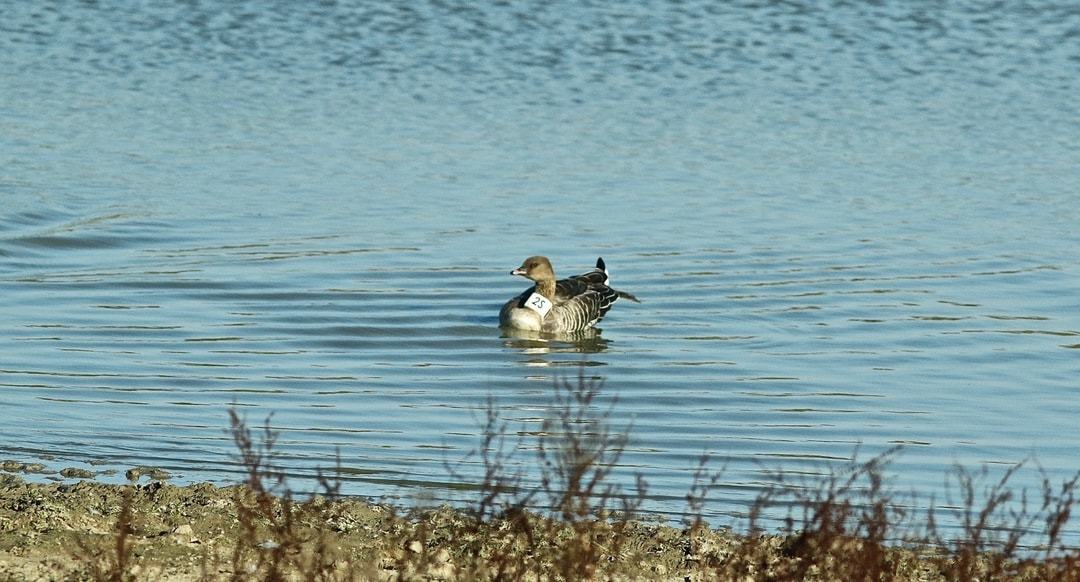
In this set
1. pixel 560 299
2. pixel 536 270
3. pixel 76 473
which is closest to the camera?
pixel 76 473

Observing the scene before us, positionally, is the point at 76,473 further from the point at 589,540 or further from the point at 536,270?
the point at 536,270

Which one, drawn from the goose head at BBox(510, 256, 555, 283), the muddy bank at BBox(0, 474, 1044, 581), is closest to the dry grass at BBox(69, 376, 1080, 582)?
the muddy bank at BBox(0, 474, 1044, 581)

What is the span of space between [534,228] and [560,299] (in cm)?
224

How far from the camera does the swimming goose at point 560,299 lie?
13419 millimetres

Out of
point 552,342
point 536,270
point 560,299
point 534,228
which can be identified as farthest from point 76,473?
point 534,228

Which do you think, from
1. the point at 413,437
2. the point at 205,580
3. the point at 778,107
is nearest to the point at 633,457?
the point at 413,437

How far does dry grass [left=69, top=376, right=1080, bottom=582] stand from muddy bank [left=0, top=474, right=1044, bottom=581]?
17mm

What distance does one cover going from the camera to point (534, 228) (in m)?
15.9

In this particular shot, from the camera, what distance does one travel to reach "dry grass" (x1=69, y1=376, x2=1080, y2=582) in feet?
18.2

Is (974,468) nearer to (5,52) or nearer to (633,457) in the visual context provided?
(633,457)

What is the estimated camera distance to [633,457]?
361 inches

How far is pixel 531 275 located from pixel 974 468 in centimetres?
525

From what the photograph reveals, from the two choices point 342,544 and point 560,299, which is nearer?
point 342,544

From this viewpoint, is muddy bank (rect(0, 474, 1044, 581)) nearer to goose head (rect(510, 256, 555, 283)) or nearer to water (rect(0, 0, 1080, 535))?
water (rect(0, 0, 1080, 535))
